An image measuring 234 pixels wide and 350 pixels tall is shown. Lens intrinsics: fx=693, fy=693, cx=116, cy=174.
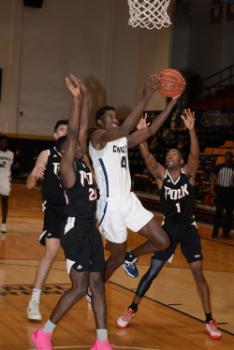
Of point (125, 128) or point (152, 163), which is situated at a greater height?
point (125, 128)

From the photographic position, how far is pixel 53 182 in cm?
647

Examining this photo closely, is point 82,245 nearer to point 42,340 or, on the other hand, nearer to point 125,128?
point 42,340

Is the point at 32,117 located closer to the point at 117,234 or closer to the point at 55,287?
the point at 55,287

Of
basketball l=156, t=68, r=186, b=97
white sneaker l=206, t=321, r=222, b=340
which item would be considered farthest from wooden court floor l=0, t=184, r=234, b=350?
basketball l=156, t=68, r=186, b=97

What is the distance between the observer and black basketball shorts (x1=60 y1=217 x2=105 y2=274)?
5.14 meters

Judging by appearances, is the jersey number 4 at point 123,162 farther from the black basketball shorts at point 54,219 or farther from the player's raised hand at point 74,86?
the player's raised hand at point 74,86

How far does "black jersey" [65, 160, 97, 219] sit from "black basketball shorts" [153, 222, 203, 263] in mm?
1468

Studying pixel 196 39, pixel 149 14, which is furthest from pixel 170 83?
pixel 196 39

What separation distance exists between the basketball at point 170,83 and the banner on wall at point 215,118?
1398cm

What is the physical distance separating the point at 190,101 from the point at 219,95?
1918 mm

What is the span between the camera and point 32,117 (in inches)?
1097

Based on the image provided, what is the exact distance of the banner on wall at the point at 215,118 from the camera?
20.4 metres

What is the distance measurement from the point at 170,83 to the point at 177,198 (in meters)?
1.08

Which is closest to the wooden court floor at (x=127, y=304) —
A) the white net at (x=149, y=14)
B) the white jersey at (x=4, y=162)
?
the white jersey at (x=4, y=162)
